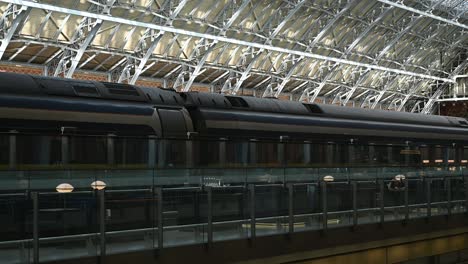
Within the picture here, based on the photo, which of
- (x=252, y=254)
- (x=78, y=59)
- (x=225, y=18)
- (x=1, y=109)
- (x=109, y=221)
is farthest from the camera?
(x=225, y=18)

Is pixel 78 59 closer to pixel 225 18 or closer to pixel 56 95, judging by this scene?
pixel 225 18

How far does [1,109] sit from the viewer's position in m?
15.3

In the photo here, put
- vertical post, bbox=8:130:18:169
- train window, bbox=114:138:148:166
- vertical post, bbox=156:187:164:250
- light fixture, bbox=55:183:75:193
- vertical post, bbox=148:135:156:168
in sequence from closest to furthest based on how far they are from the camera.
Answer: light fixture, bbox=55:183:75:193, vertical post, bbox=156:187:164:250, vertical post, bbox=8:130:18:169, train window, bbox=114:138:148:166, vertical post, bbox=148:135:156:168

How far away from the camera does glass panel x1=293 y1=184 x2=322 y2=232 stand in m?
12.8

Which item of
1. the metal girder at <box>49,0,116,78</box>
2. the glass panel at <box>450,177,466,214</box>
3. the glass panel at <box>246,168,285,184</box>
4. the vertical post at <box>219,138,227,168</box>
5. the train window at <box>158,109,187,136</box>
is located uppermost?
the metal girder at <box>49,0,116,78</box>

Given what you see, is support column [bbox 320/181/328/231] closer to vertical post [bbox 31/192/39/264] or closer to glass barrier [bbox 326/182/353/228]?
glass barrier [bbox 326/182/353/228]

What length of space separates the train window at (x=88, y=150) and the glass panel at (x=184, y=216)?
5.29 m

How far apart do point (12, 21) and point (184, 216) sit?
28527 millimetres

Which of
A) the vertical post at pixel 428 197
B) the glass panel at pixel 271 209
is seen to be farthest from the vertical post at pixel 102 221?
the vertical post at pixel 428 197

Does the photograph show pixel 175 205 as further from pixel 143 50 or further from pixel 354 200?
pixel 143 50

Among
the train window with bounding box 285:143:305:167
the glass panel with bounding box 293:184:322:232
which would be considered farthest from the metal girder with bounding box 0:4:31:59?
the glass panel with bounding box 293:184:322:232

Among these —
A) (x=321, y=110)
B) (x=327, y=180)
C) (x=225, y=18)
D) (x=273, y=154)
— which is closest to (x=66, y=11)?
(x=225, y=18)

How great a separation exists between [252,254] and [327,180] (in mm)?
2915

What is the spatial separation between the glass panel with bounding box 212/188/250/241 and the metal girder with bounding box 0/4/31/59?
26.3 meters
